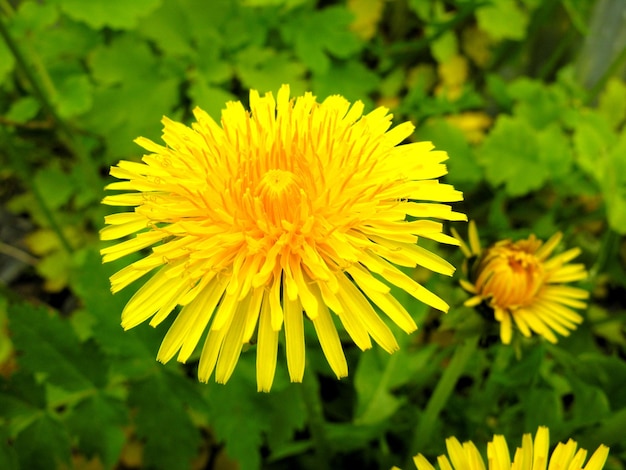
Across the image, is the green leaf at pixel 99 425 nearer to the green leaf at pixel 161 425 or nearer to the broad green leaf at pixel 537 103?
the green leaf at pixel 161 425

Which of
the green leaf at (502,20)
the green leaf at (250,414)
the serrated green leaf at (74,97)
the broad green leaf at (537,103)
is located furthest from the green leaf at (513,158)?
the serrated green leaf at (74,97)

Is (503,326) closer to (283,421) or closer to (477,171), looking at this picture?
(283,421)

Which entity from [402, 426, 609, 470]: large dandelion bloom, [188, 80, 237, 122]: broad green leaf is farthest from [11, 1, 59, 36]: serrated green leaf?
[402, 426, 609, 470]: large dandelion bloom

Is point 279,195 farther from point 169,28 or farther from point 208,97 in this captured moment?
point 169,28

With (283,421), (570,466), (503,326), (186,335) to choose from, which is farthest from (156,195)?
(570,466)

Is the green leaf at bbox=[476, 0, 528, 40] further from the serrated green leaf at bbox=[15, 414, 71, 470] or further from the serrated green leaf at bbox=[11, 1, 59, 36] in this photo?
the serrated green leaf at bbox=[15, 414, 71, 470]
